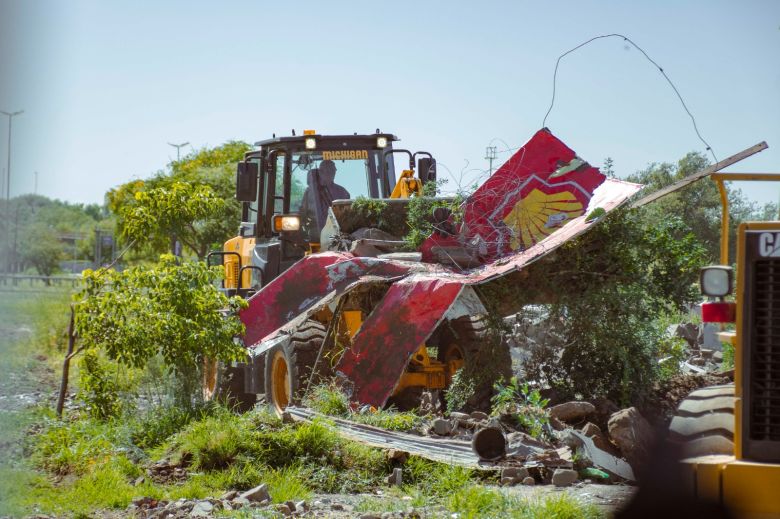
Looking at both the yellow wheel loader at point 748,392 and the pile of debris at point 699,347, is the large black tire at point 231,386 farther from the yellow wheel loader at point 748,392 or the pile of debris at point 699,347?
the yellow wheel loader at point 748,392

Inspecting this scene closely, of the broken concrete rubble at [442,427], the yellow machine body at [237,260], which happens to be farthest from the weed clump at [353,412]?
the yellow machine body at [237,260]

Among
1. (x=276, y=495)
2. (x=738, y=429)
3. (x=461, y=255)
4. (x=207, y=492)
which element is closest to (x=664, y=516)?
(x=738, y=429)

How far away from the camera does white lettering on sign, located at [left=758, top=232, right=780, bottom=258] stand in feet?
16.5

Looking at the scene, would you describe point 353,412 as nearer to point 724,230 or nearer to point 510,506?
point 510,506

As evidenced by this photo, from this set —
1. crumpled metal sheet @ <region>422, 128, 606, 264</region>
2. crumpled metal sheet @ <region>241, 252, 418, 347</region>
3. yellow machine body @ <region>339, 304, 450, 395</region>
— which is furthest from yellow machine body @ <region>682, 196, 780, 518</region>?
yellow machine body @ <region>339, 304, 450, 395</region>

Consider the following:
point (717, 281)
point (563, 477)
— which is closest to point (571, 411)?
point (563, 477)

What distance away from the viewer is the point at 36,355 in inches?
864

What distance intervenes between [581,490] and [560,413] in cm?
152

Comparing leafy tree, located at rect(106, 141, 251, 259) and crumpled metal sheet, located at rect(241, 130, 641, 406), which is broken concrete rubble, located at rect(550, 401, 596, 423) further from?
leafy tree, located at rect(106, 141, 251, 259)

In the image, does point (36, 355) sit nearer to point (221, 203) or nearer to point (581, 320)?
point (221, 203)

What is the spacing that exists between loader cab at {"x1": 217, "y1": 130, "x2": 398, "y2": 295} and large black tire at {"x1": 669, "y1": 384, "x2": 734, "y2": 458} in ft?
24.0

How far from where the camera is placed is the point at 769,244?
5.06 m

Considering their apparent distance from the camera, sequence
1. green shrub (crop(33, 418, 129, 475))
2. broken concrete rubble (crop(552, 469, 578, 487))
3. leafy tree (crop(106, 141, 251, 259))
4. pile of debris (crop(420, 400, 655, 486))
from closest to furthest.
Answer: broken concrete rubble (crop(552, 469, 578, 487)) → pile of debris (crop(420, 400, 655, 486)) → green shrub (crop(33, 418, 129, 475)) → leafy tree (crop(106, 141, 251, 259))

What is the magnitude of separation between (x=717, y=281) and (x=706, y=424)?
2.55ft
